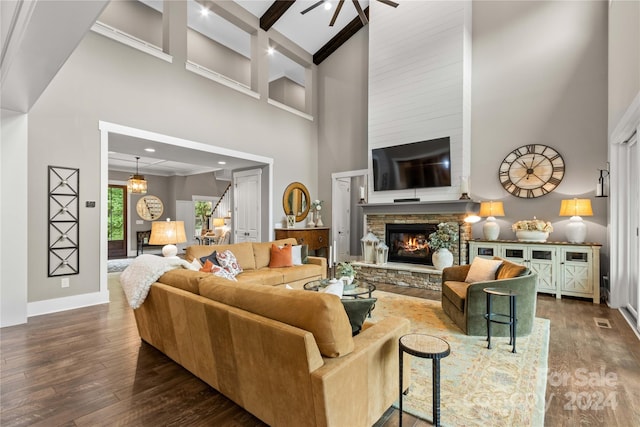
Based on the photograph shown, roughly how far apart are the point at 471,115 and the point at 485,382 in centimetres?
490

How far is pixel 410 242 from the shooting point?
6078 mm

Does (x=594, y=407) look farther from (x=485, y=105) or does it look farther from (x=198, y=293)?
(x=485, y=105)

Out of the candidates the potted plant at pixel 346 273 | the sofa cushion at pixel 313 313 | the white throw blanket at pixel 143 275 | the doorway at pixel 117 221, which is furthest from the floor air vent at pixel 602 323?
the doorway at pixel 117 221

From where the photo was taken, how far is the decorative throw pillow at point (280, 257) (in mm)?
4891

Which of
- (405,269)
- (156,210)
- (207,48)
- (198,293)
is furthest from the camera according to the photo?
(156,210)

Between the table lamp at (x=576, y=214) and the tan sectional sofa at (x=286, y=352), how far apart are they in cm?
410

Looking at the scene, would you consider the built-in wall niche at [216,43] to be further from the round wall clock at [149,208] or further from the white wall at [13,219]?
the round wall clock at [149,208]

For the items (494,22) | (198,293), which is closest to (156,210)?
(198,293)

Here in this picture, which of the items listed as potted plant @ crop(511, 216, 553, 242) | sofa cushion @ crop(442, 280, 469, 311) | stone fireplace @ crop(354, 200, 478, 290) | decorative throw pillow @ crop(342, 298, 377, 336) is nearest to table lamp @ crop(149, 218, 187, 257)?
decorative throw pillow @ crop(342, 298, 377, 336)

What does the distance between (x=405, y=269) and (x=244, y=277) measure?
9.40 feet

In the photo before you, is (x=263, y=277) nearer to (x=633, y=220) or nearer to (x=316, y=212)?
(x=316, y=212)

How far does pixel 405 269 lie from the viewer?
18.1 ft

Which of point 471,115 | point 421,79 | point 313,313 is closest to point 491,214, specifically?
point 471,115

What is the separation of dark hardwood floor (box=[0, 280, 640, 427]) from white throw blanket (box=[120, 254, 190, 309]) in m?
0.53
